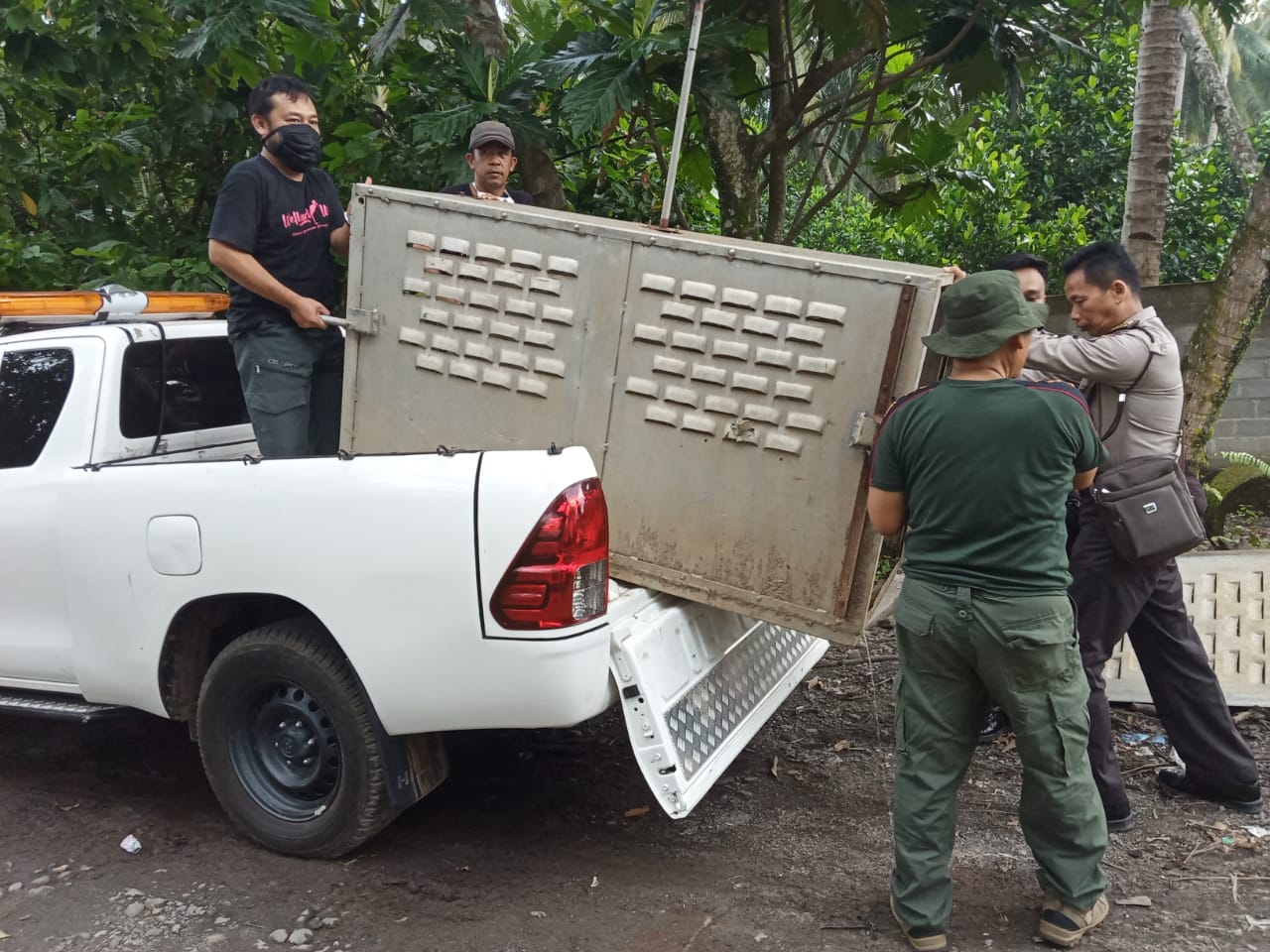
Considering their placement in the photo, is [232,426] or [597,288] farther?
[232,426]

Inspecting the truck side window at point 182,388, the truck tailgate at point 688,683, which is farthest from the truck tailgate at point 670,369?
the truck side window at point 182,388

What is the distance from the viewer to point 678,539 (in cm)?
368

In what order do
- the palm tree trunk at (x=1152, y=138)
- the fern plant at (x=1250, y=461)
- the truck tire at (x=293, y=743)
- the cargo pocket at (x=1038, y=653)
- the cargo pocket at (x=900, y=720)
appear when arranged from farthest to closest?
1. the fern plant at (x=1250, y=461)
2. the palm tree trunk at (x=1152, y=138)
3. the truck tire at (x=293, y=743)
4. the cargo pocket at (x=900, y=720)
5. the cargo pocket at (x=1038, y=653)

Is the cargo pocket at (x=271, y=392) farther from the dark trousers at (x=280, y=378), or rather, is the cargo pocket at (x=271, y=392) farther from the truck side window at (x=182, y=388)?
the truck side window at (x=182, y=388)

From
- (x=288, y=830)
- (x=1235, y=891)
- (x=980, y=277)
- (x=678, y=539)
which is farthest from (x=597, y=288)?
(x=1235, y=891)

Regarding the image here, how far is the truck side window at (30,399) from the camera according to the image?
407 centimetres

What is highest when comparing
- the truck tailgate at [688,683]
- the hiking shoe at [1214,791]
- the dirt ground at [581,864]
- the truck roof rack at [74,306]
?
the truck roof rack at [74,306]

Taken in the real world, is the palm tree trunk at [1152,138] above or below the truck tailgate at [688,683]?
above

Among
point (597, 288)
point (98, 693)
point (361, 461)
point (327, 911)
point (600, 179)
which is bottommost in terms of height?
point (327, 911)

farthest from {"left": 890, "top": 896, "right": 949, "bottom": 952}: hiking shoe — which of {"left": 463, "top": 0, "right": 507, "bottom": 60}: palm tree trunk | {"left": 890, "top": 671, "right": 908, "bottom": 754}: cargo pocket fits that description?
{"left": 463, "top": 0, "right": 507, "bottom": 60}: palm tree trunk

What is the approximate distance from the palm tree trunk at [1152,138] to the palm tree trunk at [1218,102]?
7.44 metres

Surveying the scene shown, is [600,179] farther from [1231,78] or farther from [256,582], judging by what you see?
[1231,78]

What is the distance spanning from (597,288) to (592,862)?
74.7 inches

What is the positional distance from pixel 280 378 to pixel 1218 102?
1659 cm
